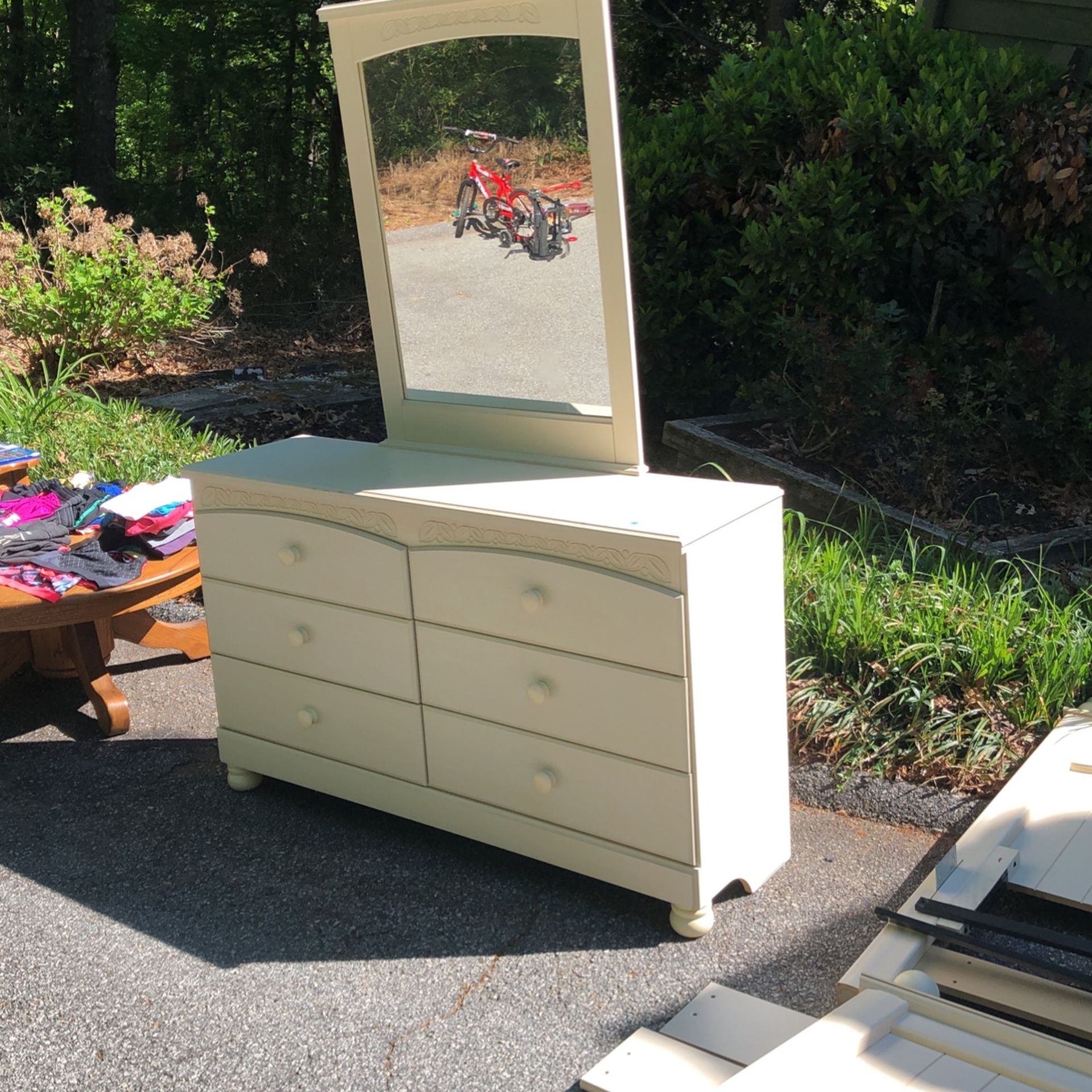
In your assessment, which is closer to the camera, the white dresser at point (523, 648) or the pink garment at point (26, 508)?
the white dresser at point (523, 648)

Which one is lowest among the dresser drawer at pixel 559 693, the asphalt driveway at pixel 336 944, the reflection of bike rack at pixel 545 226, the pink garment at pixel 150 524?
the asphalt driveway at pixel 336 944

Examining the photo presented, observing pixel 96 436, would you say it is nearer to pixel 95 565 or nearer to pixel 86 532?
pixel 86 532

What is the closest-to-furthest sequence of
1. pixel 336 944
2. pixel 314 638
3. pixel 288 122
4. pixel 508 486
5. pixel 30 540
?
pixel 336 944
pixel 508 486
pixel 314 638
pixel 30 540
pixel 288 122

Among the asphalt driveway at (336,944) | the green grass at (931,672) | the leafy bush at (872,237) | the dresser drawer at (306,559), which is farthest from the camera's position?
the leafy bush at (872,237)

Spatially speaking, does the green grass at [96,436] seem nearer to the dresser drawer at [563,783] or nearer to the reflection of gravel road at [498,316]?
the reflection of gravel road at [498,316]

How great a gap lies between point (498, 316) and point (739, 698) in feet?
3.98

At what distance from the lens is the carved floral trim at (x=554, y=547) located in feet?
8.79

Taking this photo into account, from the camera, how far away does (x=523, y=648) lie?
116 inches

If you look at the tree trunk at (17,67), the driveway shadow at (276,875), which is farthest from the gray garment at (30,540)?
the tree trunk at (17,67)

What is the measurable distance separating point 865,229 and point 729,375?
3.57 feet

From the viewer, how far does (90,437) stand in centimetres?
602

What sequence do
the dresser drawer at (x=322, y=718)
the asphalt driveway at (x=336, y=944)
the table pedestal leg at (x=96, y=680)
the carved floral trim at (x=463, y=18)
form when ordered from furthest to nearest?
the table pedestal leg at (x=96, y=680) < the dresser drawer at (x=322, y=718) < the carved floral trim at (x=463, y=18) < the asphalt driveway at (x=336, y=944)

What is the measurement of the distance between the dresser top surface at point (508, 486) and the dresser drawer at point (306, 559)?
0.41 feet

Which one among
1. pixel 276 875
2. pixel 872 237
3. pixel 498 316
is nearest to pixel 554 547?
pixel 498 316
